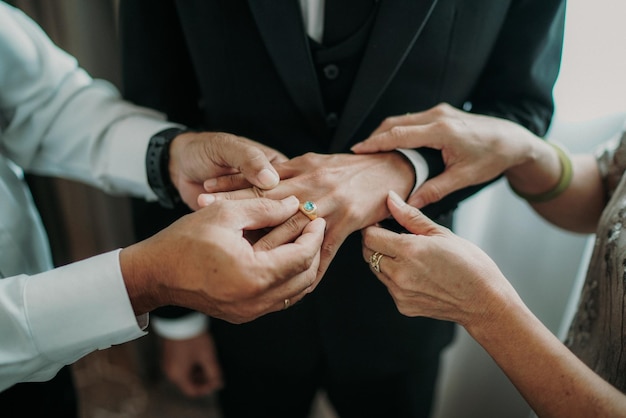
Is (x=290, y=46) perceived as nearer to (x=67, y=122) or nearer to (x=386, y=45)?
(x=386, y=45)

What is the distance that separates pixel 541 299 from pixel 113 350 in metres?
1.47

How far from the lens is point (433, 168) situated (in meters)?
0.82

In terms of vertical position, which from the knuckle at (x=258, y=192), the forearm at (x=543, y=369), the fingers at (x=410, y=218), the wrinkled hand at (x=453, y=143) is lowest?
the forearm at (x=543, y=369)

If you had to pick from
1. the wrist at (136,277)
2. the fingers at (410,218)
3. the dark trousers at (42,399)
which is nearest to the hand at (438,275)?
the fingers at (410,218)

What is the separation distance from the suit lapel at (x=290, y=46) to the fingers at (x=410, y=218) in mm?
199

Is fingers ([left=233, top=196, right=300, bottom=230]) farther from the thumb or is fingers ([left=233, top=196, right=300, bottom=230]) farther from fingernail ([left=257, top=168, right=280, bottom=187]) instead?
the thumb

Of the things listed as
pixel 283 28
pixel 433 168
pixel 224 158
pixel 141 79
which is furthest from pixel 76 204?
pixel 433 168

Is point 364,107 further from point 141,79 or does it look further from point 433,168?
point 141,79

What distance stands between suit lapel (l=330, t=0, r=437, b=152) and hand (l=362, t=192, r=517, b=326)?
23 cm

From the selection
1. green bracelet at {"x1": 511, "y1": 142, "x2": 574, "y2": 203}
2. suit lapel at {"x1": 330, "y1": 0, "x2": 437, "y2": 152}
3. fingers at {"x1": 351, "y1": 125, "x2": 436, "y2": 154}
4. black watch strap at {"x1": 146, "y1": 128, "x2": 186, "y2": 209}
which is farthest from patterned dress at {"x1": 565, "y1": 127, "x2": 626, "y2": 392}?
black watch strap at {"x1": 146, "y1": 128, "x2": 186, "y2": 209}

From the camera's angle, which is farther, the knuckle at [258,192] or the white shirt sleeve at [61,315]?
the knuckle at [258,192]

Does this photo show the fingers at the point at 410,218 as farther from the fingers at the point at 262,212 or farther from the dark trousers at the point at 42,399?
the dark trousers at the point at 42,399

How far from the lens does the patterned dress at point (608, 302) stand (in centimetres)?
66

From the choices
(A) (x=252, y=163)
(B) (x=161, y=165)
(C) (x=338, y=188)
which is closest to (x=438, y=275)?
(C) (x=338, y=188)
